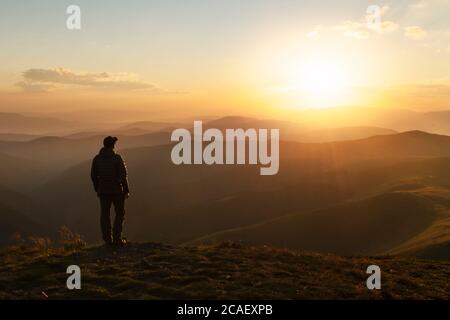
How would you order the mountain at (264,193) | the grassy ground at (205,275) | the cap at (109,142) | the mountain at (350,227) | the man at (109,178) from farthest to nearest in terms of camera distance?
1. the mountain at (264,193)
2. the mountain at (350,227)
3. the man at (109,178)
4. the cap at (109,142)
5. the grassy ground at (205,275)

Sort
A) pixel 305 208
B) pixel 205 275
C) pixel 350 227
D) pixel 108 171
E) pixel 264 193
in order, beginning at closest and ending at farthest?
pixel 205 275 → pixel 108 171 → pixel 350 227 → pixel 305 208 → pixel 264 193

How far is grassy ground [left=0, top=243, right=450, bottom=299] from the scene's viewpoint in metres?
10.9

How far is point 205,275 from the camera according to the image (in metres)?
12.6

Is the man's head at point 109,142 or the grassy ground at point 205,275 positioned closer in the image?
the grassy ground at point 205,275

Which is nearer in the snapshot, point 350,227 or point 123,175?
point 123,175

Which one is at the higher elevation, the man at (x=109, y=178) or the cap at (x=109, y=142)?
the cap at (x=109, y=142)

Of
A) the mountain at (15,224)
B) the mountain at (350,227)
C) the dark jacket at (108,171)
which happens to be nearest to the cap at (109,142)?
the dark jacket at (108,171)

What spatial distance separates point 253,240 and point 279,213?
4281 cm

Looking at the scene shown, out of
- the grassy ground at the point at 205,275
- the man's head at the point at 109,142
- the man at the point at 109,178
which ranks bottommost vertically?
the grassy ground at the point at 205,275

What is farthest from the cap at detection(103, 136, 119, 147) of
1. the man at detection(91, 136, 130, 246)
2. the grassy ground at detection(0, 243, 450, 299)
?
the grassy ground at detection(0, 243, 450, 299)

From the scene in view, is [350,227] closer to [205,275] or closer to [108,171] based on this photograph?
[108,171]

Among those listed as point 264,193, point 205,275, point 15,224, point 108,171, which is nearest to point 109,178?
point 108,171

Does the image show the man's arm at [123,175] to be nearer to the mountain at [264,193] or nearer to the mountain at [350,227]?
the mountain at [350,227]

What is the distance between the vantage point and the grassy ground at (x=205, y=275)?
35.7ft
